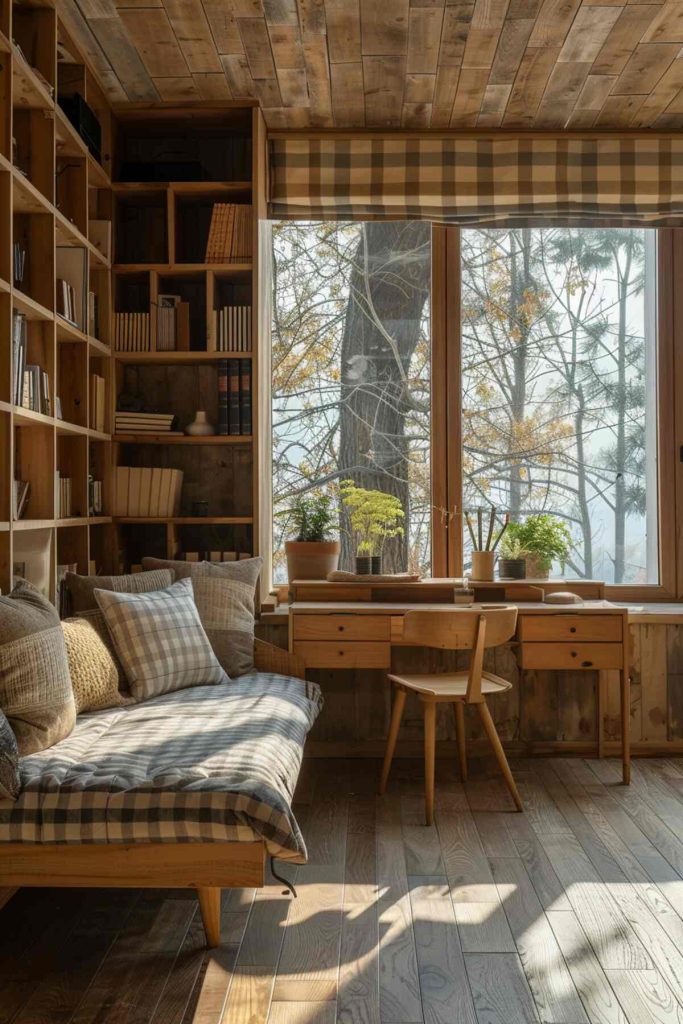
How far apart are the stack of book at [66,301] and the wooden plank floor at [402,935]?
2042 mm

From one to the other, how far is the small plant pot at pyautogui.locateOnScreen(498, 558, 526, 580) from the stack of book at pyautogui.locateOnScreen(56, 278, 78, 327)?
2.12 meters

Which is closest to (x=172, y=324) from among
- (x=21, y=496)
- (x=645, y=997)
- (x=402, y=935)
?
(x=21, y=496)

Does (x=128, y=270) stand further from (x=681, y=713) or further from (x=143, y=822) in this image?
(x=681, y=713)

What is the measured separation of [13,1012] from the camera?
2010 millimetres

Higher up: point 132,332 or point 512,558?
point 132,332

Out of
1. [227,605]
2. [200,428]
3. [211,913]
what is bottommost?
[211,913]

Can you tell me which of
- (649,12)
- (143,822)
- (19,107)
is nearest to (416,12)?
(649,12)

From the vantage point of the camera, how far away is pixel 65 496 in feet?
11.8

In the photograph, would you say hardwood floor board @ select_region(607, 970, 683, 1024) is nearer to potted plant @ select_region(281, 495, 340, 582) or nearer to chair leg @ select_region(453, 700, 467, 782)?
chair leg @ select_region(453, 700, 467, 782)

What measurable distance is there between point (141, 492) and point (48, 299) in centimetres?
112

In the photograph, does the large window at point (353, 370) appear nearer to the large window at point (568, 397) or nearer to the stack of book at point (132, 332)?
the large window at point (568, 397)

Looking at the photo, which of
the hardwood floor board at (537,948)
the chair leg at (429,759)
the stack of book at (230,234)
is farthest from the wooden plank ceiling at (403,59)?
the hardwood floor board at (537,948)

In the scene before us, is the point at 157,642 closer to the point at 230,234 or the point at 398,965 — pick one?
the point at 398,965

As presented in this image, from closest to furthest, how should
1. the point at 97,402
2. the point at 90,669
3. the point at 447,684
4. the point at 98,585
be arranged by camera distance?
the point at 90,669, the point at 98,585, the point at 447,684, the point at 97,402
